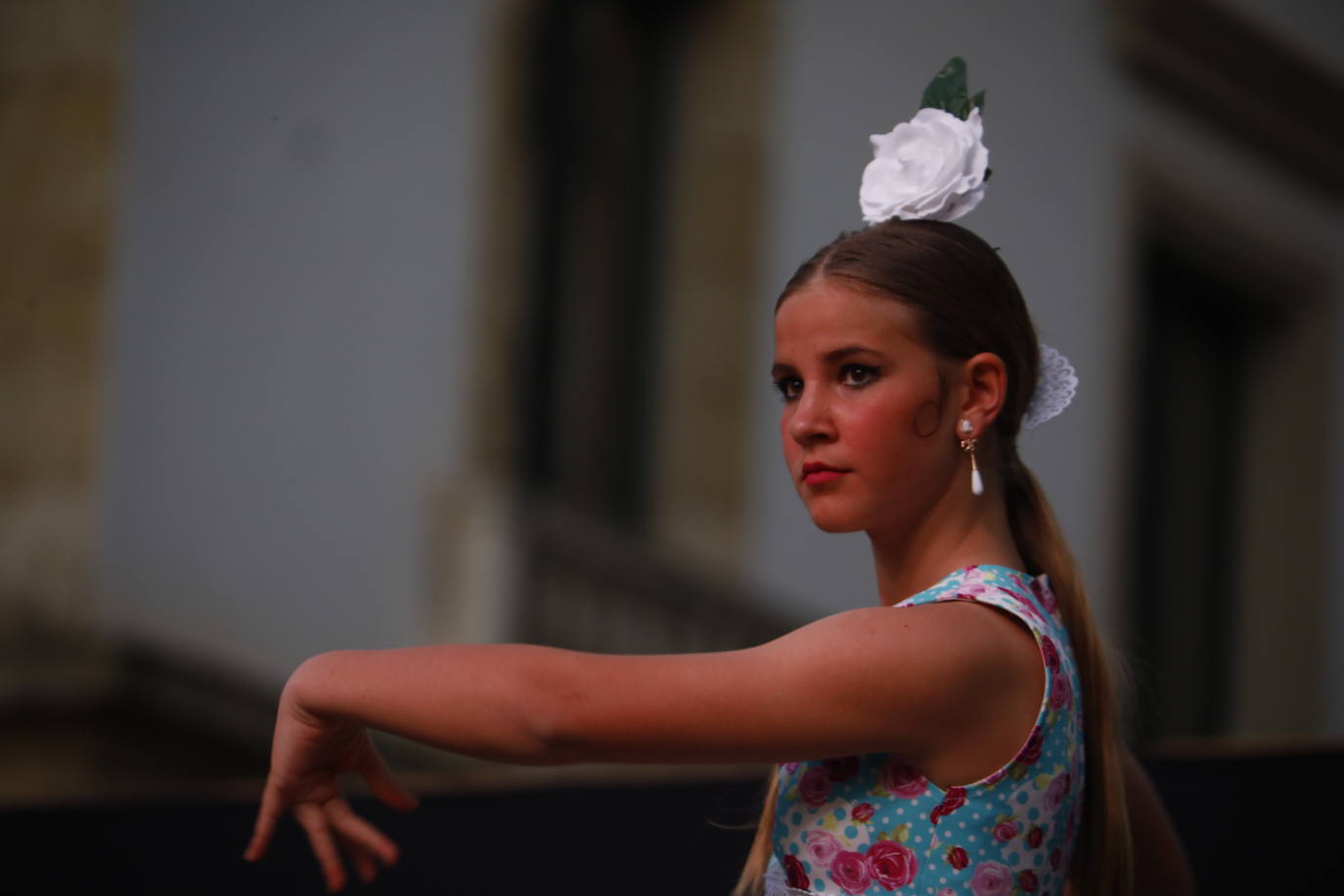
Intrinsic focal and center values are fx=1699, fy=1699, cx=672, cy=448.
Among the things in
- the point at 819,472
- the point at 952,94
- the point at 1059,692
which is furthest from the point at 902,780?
the point at 952,94

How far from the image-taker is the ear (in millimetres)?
1446

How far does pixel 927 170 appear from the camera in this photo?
4.94 ft

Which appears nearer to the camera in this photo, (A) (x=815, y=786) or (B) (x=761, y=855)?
(A) (x=815, y=786)

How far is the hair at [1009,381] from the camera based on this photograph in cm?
143

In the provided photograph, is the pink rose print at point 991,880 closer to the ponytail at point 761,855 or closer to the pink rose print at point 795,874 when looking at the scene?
the pink rose print at point 795,874

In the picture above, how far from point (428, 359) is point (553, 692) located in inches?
170

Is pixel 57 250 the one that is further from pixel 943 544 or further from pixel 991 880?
pixel 991 880

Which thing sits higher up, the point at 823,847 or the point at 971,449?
the point at 971,449

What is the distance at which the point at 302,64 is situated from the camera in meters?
5.23

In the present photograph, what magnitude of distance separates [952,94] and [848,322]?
28 centimetres

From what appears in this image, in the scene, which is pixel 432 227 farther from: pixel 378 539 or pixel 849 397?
pixel 849 397

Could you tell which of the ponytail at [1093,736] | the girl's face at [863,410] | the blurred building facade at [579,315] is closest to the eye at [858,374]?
the girl's face at [863,410]

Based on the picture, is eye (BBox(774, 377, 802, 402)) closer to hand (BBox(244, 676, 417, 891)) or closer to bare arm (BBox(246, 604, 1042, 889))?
bare arm (BBox(246, 604, 1042, 889))

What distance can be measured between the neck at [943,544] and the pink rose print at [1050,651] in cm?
10
